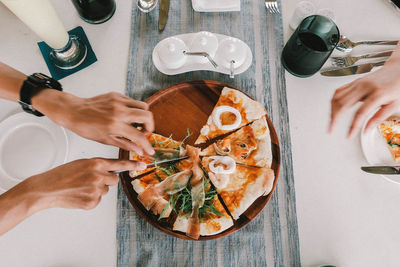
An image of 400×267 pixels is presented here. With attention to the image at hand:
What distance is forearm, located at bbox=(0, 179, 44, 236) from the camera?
0.80 m

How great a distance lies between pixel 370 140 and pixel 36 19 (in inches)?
52.4

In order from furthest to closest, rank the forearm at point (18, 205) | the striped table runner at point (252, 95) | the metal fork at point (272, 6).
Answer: the metal fork at point (272, 6)
the striped table runner at point (252, 95)
the forearm at point (18, 205)

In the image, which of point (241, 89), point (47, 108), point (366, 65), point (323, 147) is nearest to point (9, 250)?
point (47, 108)

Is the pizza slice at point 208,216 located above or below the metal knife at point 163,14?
below

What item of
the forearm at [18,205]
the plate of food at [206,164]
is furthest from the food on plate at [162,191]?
the forearm at [18,205]

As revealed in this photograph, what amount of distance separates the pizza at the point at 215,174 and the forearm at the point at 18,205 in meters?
0.33

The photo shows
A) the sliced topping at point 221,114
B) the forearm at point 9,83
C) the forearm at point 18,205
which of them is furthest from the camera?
the sliced topping at point 221,114

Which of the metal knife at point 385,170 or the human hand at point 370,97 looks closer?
the human hand at point 370,97

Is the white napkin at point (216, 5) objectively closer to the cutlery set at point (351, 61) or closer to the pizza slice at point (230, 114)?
the pizza slice at point (230, 114)

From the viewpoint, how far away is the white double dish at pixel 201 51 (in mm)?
1055

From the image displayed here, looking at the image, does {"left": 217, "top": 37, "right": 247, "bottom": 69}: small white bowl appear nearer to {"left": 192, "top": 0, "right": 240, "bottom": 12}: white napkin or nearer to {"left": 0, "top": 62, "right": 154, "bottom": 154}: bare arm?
{"left": 192, "top": 0, "right": 240, "bottom": 12}: white napkin

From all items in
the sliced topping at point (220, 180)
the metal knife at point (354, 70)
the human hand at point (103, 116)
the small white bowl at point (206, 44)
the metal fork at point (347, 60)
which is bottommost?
the sliced topping at point (220, 180)

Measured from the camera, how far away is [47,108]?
34.3 inches

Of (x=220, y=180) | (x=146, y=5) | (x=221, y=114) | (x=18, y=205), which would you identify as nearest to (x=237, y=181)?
(x=220, y=180)
